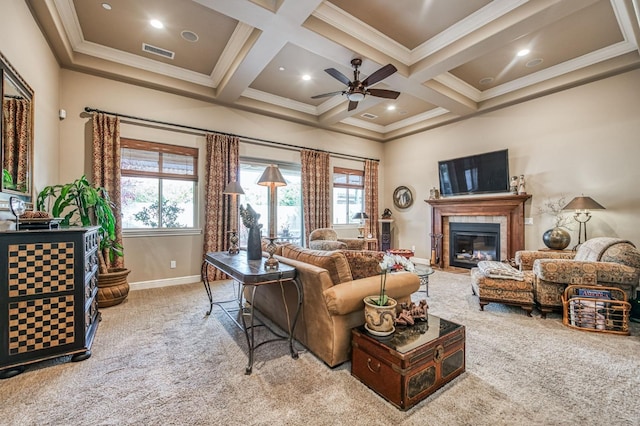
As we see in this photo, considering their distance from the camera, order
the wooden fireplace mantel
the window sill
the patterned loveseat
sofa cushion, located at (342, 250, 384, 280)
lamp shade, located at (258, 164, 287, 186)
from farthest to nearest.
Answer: the wooden fireplace mantel → the window sill → the patterned loveseat → lamp shade, located at (258, 164, 287, 186) → sofa cushion, located at (342, 250, 384, 280)

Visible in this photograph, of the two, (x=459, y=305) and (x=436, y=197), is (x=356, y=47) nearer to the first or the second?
(x=459, y=305)

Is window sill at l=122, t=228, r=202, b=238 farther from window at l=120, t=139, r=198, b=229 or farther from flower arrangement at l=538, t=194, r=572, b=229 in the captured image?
flower arrangement at l=538, t=194, r=572, b=229

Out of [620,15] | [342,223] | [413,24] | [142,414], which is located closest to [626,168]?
[620,15]

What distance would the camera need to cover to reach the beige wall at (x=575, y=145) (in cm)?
419

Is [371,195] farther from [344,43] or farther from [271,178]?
[271,178]

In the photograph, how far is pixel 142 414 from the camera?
171 cm

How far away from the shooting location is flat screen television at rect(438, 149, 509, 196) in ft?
18.1

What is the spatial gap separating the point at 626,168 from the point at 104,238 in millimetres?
7609

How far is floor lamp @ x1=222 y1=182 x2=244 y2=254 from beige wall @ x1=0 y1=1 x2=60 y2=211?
2.17 m

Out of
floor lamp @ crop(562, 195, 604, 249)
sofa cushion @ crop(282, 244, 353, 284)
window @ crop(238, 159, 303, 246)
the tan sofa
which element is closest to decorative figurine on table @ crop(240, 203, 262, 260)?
the tan sofa

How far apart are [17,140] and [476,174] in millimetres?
7011

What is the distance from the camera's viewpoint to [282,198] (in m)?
6.38

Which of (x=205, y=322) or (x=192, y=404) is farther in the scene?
(x=205, y=322)

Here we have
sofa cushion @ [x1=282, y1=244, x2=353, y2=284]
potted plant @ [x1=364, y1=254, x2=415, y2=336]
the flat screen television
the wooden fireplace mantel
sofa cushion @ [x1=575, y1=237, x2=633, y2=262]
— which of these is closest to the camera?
potted plant @ [x1=364, y1=254, x2=415, y2=336]
